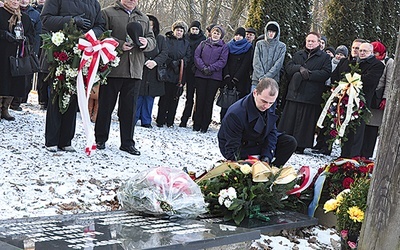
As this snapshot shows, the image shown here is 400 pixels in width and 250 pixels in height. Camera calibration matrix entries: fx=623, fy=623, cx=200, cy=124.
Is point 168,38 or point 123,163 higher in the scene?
point 168,38

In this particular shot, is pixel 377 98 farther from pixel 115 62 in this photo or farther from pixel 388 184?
pixel 388 184

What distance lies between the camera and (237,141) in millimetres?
6426

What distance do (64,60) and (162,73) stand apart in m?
4.08

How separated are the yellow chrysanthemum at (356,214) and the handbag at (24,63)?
19.3 ft

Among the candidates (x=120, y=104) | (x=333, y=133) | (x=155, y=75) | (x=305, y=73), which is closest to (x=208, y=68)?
(x=155, y=75)

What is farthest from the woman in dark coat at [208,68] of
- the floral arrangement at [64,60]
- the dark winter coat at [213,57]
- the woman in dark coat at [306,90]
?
the floral arrangement at [64,60]

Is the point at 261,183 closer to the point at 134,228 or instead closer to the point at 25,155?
the point at 134,228

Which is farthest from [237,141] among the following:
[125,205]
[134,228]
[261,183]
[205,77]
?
[205,77]

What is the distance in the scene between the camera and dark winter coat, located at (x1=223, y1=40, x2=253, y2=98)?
11.3m

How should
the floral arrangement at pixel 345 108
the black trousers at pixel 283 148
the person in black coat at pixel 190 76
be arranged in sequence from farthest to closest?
the person in black coat at pixel 190 76
the floral arrangement at pixel 345 108
the black trousers at pixel 283 148

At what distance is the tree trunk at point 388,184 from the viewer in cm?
407

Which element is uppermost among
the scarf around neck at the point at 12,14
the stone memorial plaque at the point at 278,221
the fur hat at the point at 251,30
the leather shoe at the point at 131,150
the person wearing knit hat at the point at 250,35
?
the fur hat at the point at 251,30

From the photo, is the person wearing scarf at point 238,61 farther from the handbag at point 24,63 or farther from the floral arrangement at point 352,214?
the floral arrangement at point 352,214

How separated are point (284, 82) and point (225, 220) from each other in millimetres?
7068
